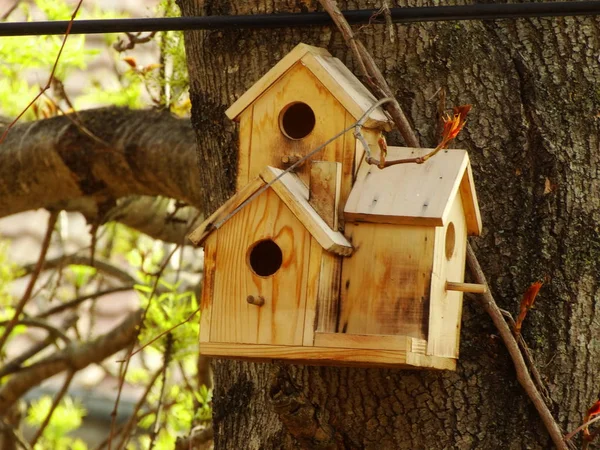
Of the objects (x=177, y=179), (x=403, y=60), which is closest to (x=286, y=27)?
(x=403, y=60)

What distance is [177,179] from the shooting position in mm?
2754

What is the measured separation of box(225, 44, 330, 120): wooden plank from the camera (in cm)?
159

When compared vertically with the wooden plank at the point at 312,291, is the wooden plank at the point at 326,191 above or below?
above

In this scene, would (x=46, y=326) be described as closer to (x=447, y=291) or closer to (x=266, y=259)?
(x=266, y=259)

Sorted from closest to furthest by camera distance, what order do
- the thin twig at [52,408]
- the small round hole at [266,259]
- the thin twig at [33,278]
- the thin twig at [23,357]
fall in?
→ the small round hole at [266,259]
the thin twig at [33,278]
the thin twig at [52,408]
the thin twig at [23,357]

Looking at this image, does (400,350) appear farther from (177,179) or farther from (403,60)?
(177,179)

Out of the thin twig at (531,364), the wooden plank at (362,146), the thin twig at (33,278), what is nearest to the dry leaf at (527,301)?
the thin twig at (531,364)

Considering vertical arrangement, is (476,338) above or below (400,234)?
below

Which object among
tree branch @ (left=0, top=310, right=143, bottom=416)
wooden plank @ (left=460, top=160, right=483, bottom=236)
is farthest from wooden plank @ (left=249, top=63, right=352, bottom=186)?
tree branch @ (left=0, top=310, right=143, bottom=416)

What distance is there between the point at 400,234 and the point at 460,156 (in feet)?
0.55

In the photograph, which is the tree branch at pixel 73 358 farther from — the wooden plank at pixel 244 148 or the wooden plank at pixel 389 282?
the wooden plank at pixel 389 282

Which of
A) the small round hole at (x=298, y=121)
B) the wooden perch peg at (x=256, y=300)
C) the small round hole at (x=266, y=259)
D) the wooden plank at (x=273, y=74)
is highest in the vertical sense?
the wooden plank at (x=273, y=74)

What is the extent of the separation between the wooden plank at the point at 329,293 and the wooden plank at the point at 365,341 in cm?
4

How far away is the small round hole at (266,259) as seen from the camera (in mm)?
1611
